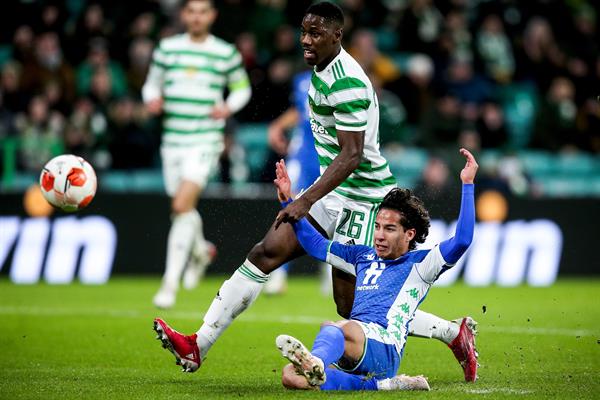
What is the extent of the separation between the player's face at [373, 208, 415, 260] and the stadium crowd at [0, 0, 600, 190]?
8399mm

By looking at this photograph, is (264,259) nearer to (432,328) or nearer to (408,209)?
(408,209)

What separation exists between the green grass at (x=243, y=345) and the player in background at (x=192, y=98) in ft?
3.86

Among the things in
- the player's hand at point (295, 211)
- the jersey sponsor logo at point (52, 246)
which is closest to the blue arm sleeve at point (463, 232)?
the player's hand at point (295, 211)

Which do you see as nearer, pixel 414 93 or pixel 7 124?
pixel 7 124

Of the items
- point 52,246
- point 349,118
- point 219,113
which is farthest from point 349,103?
point 52,246

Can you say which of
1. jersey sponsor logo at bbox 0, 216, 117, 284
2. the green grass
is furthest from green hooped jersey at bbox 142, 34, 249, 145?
jersey sponsor logo at bbox 0, 216, 117, 284

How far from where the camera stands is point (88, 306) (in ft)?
38.9

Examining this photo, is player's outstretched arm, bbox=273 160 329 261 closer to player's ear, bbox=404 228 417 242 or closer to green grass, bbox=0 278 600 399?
player's ear, bbox=404 228 417 242

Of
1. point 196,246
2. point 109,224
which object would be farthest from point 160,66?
point 109,224

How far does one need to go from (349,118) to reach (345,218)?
66 cm

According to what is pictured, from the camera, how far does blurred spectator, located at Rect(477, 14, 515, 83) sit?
1909cm

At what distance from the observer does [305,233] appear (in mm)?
6859

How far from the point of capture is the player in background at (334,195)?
684 cm

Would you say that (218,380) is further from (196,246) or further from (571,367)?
(196,246)
